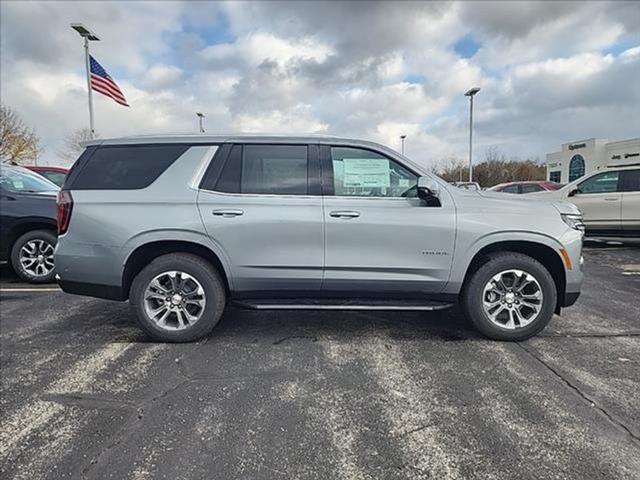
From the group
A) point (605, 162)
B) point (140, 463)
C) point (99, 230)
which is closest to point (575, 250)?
point (140, 463)

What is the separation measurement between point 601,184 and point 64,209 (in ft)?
34.8

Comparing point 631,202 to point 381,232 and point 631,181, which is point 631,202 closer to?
point 631,181

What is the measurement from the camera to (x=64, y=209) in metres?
4.05

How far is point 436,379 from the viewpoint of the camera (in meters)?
3.36

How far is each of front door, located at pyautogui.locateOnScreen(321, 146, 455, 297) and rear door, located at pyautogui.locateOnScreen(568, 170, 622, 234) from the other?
7.72m

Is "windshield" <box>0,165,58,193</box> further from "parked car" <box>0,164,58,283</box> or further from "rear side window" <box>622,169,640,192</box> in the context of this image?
"rear side window" <box>622,169,640,192</box>

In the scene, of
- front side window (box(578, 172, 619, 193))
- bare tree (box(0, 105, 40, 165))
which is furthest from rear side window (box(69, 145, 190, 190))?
bare tree (box(0, 105, 40, 165))

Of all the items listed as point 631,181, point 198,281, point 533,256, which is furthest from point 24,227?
point 631,181

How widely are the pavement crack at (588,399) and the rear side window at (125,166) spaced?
143 inches

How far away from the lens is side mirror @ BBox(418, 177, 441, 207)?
3.86 meters

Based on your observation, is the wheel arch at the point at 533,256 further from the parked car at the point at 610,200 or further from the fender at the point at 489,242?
the parked car at the point at 610,200

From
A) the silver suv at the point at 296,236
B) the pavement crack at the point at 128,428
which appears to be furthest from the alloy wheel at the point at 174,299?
the pavement crack at the point at 128,428

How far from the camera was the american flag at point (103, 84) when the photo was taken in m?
14.0

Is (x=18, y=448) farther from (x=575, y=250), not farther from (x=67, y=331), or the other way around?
(x=575, y=250)
